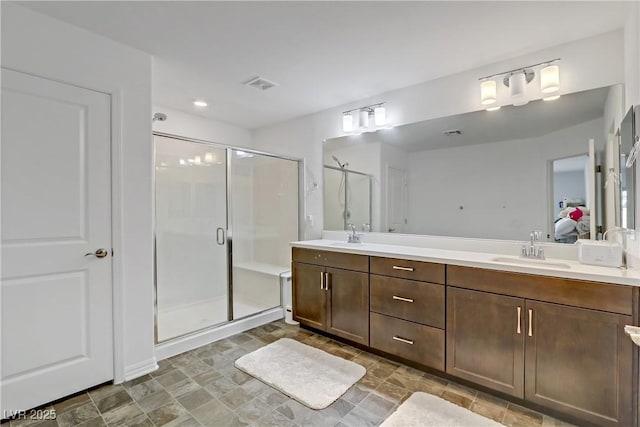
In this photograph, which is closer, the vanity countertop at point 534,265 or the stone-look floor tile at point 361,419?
the vanity countertop at point 534,265

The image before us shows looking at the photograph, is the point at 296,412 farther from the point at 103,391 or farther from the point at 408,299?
the point at 103,391

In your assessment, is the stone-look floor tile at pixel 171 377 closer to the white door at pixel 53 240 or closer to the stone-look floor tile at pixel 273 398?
the white door at pixel 53 240

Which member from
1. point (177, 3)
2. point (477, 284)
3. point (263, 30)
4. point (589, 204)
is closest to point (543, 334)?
point (477, 284)

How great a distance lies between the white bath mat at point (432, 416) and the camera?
1695mm

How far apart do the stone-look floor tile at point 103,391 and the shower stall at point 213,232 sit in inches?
22.6

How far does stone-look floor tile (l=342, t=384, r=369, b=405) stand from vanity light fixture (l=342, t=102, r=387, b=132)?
2.31 meters

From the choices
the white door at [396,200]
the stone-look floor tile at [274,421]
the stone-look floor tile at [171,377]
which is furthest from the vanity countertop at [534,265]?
the stone-look floor tile at [171,377]

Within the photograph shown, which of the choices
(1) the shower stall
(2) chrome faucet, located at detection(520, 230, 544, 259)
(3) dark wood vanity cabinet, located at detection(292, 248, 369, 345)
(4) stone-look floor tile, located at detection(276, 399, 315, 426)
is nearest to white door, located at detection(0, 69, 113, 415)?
(1) the shower stall

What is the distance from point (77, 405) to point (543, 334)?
112 inches

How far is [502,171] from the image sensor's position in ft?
7.98

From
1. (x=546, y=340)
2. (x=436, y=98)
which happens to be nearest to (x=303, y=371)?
(x=546, y=340)

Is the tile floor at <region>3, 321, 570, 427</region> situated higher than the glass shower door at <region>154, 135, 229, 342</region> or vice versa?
the glass shower door at <region>154, 135, 229, 342</region>

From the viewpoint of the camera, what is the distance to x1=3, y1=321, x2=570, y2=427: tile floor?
A: 1746 mm

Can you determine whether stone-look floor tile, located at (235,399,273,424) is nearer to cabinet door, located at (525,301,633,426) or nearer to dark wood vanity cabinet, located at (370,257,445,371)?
dark wood vanity cabinet, located at (370,257,445,371)
